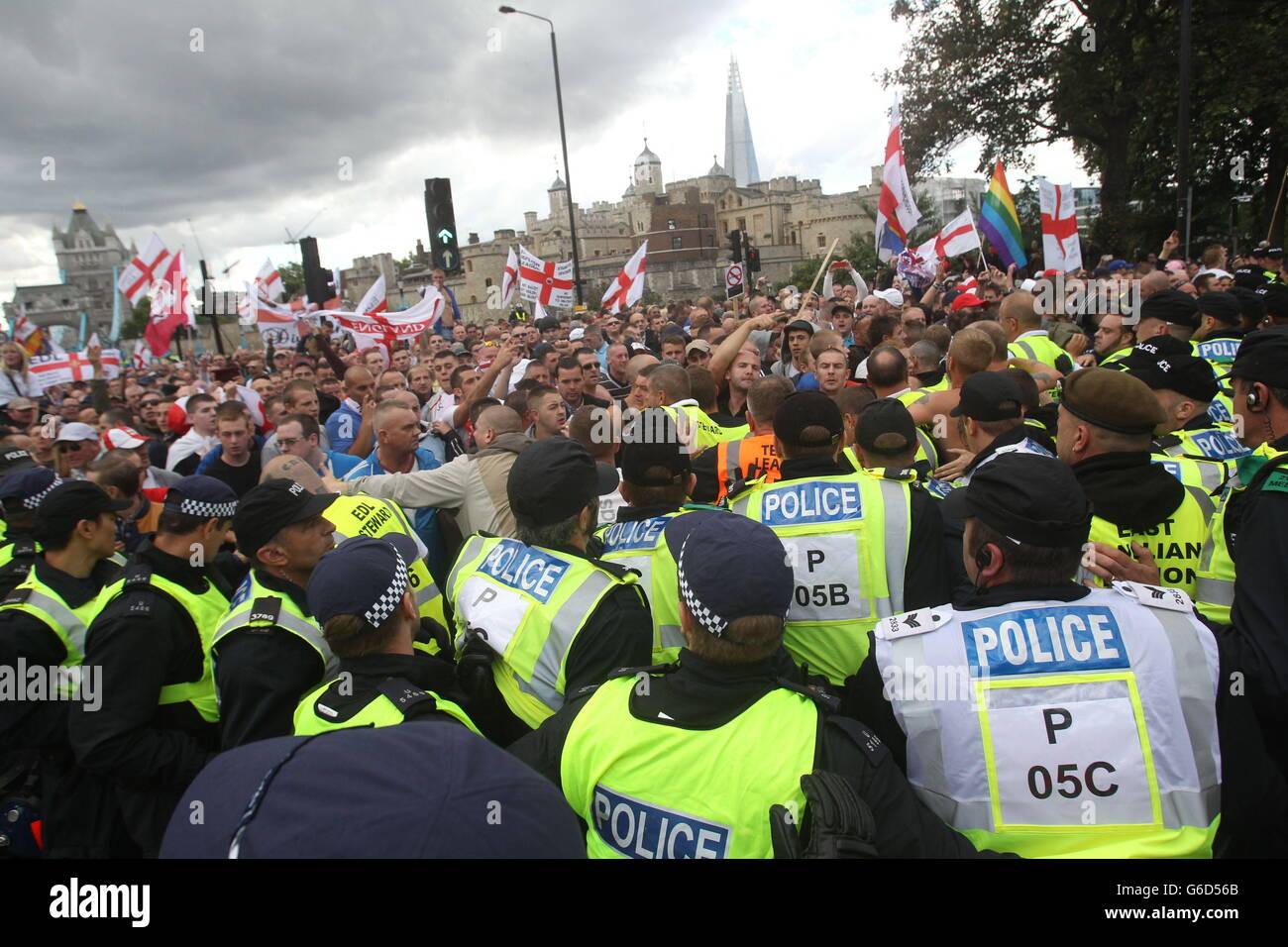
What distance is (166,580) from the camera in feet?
9.37

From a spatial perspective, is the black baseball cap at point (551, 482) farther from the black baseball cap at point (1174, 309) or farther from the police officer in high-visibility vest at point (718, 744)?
the black baseball cap at point (1174, 309)

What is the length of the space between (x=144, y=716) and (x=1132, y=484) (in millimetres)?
3526


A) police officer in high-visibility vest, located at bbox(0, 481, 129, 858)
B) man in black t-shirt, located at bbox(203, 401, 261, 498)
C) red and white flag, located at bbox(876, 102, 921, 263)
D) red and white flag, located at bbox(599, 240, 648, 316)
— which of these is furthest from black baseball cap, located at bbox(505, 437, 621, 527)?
red and white flag, located at bbox(599, 240, 648, 316)

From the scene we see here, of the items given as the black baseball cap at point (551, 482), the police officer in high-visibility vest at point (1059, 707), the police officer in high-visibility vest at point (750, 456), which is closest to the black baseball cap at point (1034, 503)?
the police officer in high-visibility vest at point (1059, 707)

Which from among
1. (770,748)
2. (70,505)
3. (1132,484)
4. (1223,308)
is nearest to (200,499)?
(70,505)

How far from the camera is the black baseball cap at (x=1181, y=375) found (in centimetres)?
385

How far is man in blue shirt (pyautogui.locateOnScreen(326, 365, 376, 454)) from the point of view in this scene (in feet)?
23.4

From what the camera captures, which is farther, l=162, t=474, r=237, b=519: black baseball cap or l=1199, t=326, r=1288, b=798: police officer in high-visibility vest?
l=162, t=474, r=237, b=519: black baseball cap

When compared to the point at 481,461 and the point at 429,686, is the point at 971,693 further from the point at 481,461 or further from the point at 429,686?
the point at 481,461

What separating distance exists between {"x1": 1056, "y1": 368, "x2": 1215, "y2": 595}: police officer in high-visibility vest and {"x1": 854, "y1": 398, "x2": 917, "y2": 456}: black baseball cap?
0.76m

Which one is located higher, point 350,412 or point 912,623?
point 350,412

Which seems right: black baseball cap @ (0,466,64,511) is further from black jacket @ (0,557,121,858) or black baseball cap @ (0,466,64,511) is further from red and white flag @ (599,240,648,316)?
red and white flag @ (599,240,648,316)

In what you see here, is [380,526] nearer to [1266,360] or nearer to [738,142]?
[1266,360]

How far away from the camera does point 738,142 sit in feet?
523
